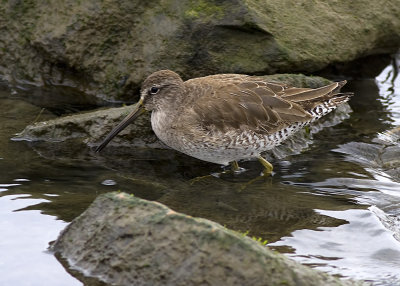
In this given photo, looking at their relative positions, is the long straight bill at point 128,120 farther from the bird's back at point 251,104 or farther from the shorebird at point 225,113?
the bird's back at point 251,104

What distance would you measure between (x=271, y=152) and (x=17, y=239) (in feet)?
11.1

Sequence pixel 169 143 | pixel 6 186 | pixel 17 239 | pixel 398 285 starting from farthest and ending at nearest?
1. pixel 169 143
2. pixel 6 186
3. pixel 17 239
4. pixel 398 285

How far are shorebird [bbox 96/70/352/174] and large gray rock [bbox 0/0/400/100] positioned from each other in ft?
3.53

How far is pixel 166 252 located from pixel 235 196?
7.60ft

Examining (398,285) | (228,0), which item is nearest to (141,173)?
(228,0)

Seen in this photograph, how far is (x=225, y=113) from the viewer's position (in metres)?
6.57

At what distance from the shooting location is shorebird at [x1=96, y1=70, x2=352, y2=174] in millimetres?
6512

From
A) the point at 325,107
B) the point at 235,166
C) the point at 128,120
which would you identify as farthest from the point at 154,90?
the point at 325,107

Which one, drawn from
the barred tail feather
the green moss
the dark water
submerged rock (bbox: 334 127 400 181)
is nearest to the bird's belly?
the dark water

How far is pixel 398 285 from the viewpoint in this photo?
15.2ft

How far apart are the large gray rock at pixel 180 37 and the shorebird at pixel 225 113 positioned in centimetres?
108

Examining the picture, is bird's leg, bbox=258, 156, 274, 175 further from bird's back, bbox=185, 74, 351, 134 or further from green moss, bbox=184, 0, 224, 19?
green moss, bbox=184, 0, 224, 19

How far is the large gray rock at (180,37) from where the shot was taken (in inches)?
315

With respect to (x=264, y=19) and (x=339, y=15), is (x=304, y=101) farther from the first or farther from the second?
(x=339, y=15)
